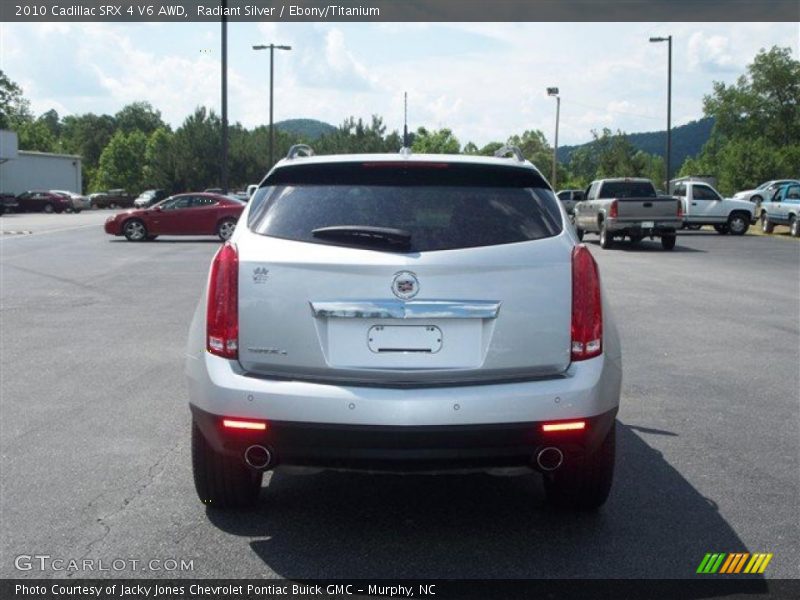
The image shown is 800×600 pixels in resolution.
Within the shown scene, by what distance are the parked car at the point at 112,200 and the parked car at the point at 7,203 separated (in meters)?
26.1

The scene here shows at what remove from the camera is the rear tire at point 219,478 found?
483cm

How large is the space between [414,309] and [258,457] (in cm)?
91

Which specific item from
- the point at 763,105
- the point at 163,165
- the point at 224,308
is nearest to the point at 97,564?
the point at 224,308

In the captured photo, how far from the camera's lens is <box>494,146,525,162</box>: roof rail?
5.38 meters

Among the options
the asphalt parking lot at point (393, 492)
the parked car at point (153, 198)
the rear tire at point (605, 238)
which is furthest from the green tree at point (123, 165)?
the asphalt parking lot at point (393, 492)

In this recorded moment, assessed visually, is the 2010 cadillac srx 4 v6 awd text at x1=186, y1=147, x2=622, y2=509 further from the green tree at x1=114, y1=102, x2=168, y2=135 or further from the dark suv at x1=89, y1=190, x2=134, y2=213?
the green tree at x1=114, y1=102, x2=168, y2=135

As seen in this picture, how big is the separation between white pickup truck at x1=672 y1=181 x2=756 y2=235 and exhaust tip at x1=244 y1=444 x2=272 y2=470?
118 feet

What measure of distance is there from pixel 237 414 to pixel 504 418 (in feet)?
3.65

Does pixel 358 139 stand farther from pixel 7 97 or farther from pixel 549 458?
pixel 549 458

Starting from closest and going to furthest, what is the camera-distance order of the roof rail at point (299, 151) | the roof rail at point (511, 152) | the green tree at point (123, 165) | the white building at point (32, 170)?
1. the roof rail at point (511, 152)
2. the roof rail at point (299, 151)
3. the white building at point (32, 170)
4. the green tree at point (123, 165)

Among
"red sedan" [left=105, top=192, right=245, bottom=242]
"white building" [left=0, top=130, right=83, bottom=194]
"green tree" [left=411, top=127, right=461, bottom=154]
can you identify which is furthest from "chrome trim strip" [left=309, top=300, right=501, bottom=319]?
"green tree" [left=411, top=127, right=461, bottom=154]

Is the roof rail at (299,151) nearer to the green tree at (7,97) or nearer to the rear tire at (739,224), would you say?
the rear tire at (739,224)

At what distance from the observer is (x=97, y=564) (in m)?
4.30

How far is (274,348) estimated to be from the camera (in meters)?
4.42
